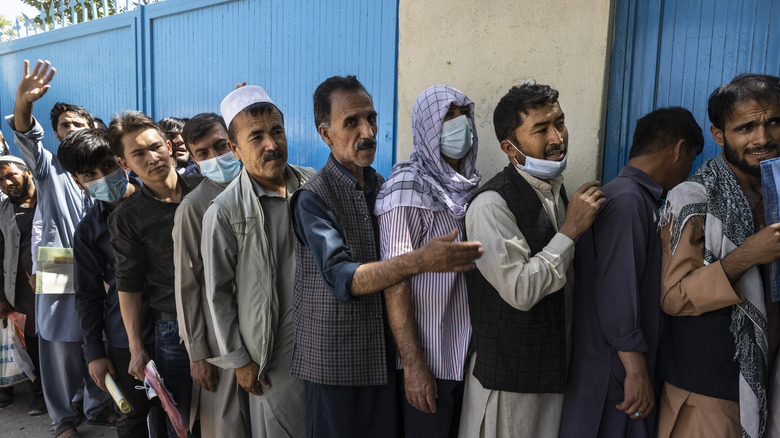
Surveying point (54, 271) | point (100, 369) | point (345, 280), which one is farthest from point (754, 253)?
point (54, 271)

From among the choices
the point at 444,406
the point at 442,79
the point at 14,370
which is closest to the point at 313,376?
the point at 444,406

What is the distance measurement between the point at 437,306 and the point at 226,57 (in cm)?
360

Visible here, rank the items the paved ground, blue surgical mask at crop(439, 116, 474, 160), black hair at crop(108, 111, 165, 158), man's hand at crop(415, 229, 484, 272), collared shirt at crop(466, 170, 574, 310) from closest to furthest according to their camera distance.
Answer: man's hand at crop(415, 229, 484, 272) → collared shirt at crop(466, 170, 574, 310) → blue surgical mask at crop(439, 116, 474, 160) → black hair at crop(108, 111, 165, 158) → the paved ground

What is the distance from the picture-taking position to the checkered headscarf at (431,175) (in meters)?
1.92

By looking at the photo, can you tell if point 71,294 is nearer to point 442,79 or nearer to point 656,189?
point 442,79

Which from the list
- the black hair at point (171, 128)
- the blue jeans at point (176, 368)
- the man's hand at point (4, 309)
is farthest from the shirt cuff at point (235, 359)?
the man's hand at point (4, 309)

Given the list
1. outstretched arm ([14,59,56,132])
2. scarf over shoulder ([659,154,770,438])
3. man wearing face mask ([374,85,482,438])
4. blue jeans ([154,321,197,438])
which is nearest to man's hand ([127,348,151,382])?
blue jeans ([154,321,197,438])

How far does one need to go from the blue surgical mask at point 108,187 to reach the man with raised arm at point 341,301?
1.59m

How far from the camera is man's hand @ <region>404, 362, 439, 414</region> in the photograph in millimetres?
1864

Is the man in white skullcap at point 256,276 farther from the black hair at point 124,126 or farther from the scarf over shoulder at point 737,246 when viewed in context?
the scarf over shoulder at point 737,246

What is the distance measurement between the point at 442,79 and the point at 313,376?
6.35ft

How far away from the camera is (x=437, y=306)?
1.97m

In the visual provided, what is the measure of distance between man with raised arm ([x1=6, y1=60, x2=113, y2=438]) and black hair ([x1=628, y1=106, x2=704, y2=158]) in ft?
12.0

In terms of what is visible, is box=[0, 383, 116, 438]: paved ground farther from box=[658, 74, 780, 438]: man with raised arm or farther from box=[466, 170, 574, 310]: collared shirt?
box=[658, 74, 780, 438]: man with raised arm
